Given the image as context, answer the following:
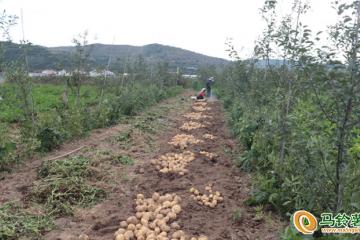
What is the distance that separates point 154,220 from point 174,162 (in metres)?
2.11

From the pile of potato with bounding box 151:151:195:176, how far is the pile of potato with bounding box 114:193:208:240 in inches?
40.7

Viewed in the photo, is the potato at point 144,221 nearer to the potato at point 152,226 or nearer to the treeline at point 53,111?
the potato at point 152,226

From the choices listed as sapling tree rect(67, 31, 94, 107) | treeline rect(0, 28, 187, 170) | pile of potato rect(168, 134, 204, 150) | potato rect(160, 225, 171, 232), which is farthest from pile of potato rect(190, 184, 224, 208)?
sapling tree rect(67, 31, 94, 107)

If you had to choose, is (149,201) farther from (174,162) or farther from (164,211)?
(174,162)

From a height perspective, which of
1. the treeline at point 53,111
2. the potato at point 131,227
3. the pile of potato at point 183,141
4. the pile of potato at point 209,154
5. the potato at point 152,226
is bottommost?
the potato at point 152,226

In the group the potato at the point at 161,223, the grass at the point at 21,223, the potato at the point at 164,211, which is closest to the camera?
the grass at the point at 21,223

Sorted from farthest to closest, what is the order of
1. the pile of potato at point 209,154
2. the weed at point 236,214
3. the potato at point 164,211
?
the pile of potato at point 209,154
the potato at point 164,211
the weed at point 236,214

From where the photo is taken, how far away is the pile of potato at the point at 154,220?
9.03ft

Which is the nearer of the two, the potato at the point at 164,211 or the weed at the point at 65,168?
the potato at the point at 164,211

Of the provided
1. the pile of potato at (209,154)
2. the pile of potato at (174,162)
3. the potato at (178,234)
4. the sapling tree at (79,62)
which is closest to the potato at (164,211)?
the potato at (178,234)

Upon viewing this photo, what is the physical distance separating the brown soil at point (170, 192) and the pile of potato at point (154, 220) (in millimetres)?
115

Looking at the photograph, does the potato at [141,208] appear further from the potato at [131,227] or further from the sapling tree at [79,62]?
the sapling tree at [79,62]

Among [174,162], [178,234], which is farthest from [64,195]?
[174,162]

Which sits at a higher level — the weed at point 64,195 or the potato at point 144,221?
the weed at point 64,195
